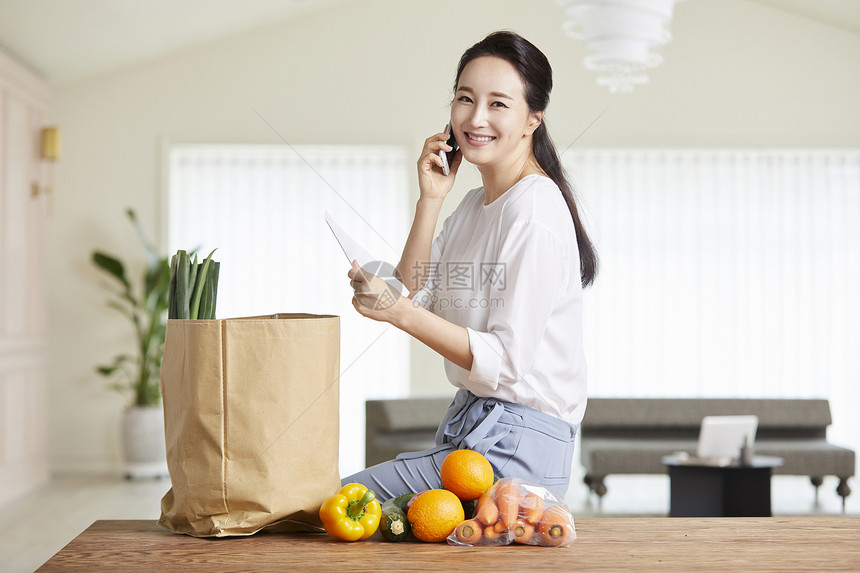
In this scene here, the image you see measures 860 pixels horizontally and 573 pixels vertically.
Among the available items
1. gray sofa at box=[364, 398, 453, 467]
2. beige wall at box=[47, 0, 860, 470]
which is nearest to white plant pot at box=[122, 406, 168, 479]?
beige wall at box=[47, 0, 860, 470]

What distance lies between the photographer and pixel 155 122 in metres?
6.27

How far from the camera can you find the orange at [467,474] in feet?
3.92

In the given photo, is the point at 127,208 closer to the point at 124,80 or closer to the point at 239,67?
the point at 124,80

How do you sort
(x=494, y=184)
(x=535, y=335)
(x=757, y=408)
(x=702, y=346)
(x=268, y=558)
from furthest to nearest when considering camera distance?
(x=702, y=346), (x=757, y=408), (x=494, y=184), (x=535, y=335), (x=268, y=558)

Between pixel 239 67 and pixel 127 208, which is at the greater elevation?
pixel 239 67

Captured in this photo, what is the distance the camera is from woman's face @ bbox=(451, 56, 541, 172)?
52.7 inches

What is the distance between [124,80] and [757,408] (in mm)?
5047

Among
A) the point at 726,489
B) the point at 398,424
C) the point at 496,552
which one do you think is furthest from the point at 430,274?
the point at 398,424

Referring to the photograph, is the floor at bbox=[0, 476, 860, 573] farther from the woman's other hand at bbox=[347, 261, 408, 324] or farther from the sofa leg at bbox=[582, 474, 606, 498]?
the woman's other hand at bbox=[347, 261, 408, 324]

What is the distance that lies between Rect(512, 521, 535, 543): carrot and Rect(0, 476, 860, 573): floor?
3120 millimetres

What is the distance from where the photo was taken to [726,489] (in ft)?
13.5

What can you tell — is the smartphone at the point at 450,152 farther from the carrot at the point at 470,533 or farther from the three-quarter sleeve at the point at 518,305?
the carrot at the point at 470,533

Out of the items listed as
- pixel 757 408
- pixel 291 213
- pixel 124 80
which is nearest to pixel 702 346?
pixel 757 408

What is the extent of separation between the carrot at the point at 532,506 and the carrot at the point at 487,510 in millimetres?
39
